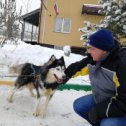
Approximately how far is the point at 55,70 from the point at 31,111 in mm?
816

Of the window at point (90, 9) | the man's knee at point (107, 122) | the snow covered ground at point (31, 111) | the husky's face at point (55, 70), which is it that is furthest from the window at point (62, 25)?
the man's knee at point (107, 122)

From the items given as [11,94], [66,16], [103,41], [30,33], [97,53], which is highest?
[103,41]

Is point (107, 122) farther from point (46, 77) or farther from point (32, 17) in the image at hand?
point (32, 17)

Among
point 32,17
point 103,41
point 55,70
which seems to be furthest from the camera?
point 32,17

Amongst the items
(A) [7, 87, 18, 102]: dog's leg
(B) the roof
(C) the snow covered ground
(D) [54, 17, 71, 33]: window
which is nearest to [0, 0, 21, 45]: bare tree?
(C) the snow covered ground

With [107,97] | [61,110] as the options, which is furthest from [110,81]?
[61,110]

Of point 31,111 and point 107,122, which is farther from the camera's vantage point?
point 31,111

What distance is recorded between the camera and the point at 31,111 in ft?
20.3

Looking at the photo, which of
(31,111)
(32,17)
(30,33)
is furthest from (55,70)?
(30,33)

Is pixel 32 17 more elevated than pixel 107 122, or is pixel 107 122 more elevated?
pixel 107 122

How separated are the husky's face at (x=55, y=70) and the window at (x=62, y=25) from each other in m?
17.2

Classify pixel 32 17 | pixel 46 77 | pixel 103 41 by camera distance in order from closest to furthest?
pixel 103 41
pixel 46 77
pixel 32 17

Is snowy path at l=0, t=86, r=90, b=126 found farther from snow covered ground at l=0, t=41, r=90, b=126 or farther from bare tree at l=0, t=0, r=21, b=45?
bare tree at l=0, t=0, r=21, b=45

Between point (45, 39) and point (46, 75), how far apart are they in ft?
56.8
